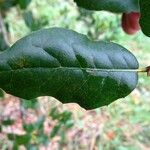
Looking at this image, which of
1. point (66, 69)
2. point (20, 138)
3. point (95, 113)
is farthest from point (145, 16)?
point (95, 113)

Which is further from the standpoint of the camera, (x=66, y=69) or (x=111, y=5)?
(x=111, y=5)

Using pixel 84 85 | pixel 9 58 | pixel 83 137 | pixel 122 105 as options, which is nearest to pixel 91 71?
pixel 84 85

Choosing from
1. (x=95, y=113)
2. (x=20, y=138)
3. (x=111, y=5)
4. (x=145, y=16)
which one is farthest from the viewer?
(x=95, y=113)

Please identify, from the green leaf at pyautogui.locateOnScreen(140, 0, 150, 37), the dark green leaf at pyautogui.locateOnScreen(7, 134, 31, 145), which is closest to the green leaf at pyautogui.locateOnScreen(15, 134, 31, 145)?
the dark green leaf at pyautogui.locateOnScreen(7, 134, 31, 145)

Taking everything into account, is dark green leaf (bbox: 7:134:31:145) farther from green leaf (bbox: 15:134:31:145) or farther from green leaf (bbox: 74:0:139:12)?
green leaf (bbox: 74:0:139:12)

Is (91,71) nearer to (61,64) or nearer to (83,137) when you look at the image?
(61,64)

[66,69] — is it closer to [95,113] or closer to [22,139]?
[22,139]

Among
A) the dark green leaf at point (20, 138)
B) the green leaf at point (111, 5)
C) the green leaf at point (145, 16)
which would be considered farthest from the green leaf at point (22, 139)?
the green leaf at point (145, 16)
